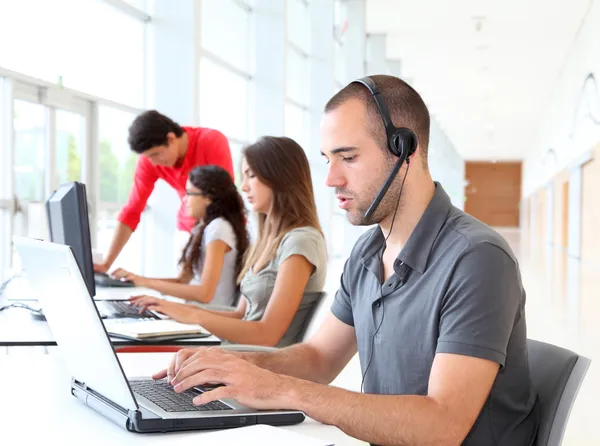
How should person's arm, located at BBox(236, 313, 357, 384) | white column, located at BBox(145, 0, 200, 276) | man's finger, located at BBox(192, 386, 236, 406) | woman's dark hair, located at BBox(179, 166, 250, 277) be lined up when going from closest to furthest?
1. man's finger, located at BBox(192, 386, 236, 406)
2. person's arm, located at BBox(236, 313, 357, 384)
3. woman's dark hair, located at BBox(179, 166, 250, 277)
4. white column, located at BBox(145, 0, 200, 276)

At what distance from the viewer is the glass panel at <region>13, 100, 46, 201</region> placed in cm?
433

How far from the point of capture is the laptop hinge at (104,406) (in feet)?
3.48

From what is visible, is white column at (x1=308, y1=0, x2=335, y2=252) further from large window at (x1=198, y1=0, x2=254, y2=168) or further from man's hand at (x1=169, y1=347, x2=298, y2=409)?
man's hand at (x1=169, y1=347, x2=298, y2=409)

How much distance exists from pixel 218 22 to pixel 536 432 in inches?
253

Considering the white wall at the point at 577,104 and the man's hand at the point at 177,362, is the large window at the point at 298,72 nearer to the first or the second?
the white wall at the point at 577,104

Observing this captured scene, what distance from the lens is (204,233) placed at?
3271 millimetres

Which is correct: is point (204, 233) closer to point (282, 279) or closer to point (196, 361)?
point (282, 279)

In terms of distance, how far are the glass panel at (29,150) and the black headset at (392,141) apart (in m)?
3.46

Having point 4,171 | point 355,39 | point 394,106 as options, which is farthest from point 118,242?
point 355,39

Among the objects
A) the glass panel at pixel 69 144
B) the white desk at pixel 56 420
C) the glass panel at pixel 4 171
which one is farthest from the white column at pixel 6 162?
the white desk at pixel 56 420

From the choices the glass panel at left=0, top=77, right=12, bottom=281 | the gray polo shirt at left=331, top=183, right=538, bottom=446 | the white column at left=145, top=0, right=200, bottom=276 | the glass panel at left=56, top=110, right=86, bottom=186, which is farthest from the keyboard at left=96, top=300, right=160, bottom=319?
the white column at left=145, top=0, right=200, bottom=276

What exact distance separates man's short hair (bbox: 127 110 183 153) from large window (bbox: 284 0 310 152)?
5850mm

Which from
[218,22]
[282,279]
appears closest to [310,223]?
[282,279]

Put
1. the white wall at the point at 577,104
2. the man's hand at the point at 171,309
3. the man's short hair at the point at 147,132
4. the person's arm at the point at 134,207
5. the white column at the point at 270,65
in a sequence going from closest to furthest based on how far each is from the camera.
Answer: the man's hand at the point at 171,309, the man's short hair at the point at 147,132, the person's arm at the point at 134,207, the white column at the point at 270,65, the white wall at the point at 577,104
